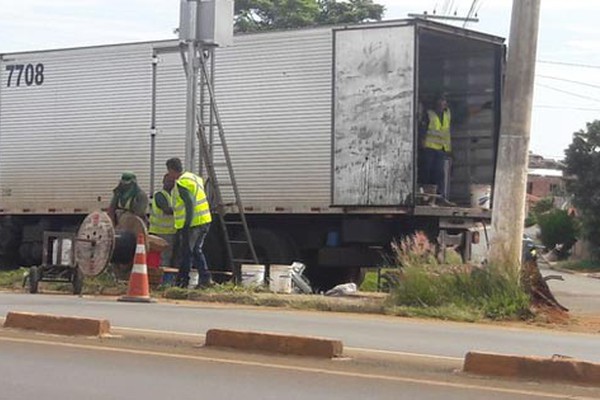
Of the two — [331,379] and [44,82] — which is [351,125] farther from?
[331,379]

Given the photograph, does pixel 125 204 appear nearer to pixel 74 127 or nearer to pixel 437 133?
pixel 74 127

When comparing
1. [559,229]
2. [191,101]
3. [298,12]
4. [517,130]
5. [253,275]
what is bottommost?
[559,229]

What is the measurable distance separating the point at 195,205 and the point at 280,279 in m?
1.84

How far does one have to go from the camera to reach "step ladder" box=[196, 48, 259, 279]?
17.7 metres

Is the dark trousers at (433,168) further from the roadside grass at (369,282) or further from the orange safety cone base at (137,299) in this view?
the orange safety cone base at (137,299)

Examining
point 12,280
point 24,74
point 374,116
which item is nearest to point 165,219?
point 12,280

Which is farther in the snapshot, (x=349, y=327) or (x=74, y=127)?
(x=74, y=127)

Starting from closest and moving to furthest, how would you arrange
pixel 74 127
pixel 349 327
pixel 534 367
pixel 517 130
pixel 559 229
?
1. pixel 534 367
2. pixel 349 327
3. pixel 517 130
4. pixel 74 127
5. pixel 559 229

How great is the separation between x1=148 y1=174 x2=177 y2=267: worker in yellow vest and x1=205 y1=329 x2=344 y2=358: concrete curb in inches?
274

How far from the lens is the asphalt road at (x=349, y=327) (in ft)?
35.8

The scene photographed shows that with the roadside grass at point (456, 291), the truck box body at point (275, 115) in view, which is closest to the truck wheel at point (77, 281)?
the truck box body at point (275, 115)

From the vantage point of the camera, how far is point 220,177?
62.5ft

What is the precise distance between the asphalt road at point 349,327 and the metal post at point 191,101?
317cm

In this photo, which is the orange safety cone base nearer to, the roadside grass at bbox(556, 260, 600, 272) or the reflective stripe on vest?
the reflective stripe on vest
